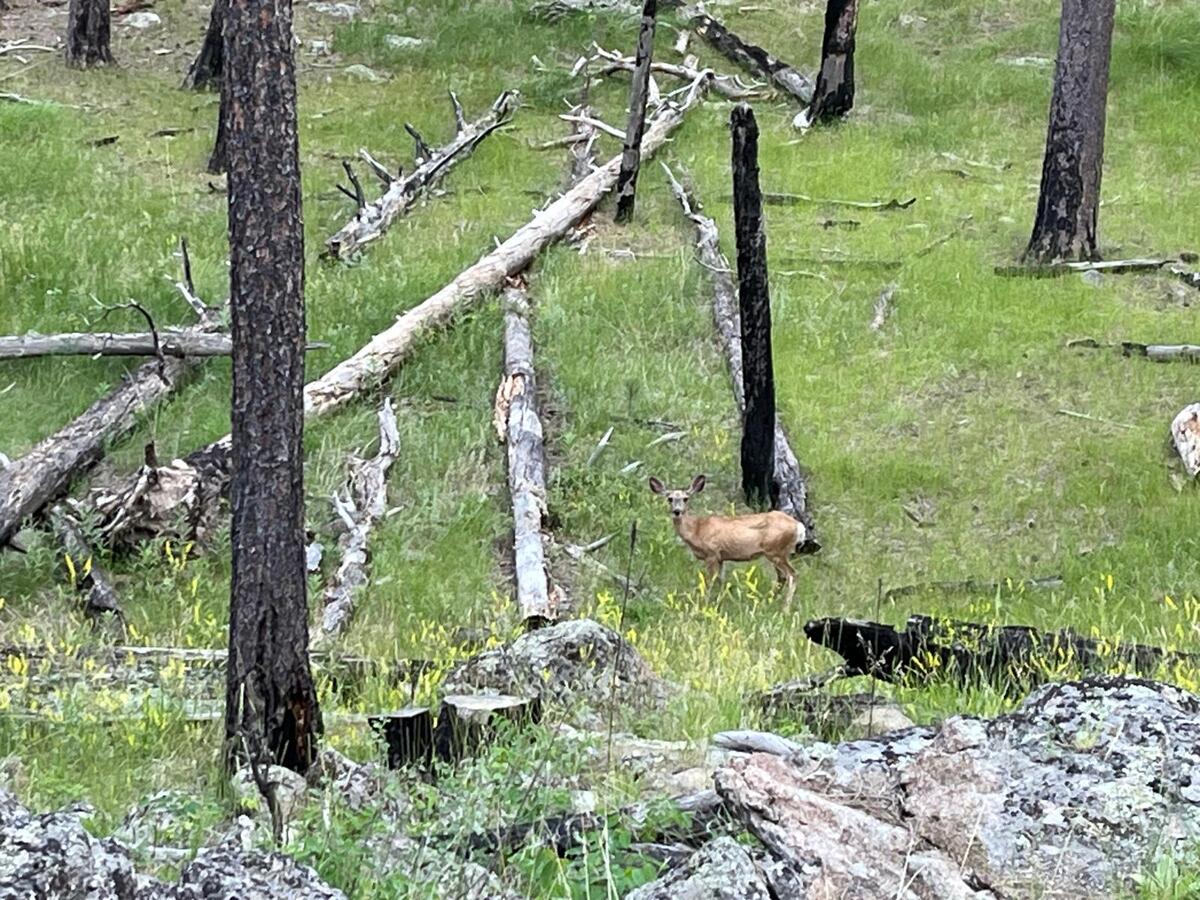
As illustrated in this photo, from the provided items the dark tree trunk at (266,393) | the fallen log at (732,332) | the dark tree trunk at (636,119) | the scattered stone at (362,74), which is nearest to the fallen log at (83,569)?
the dark tree trunk at (266,393)

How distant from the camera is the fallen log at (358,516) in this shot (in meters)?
10.1

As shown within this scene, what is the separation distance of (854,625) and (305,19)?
2233 centimetres

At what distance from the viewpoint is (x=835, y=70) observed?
22.0 metres

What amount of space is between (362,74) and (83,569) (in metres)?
15.8

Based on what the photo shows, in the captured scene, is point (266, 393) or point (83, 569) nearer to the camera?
point (266, 393)

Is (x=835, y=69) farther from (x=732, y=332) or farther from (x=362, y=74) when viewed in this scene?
(x=732, y=332)

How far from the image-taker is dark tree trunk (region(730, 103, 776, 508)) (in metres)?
12.1

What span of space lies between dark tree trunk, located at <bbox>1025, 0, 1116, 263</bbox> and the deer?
279 inches

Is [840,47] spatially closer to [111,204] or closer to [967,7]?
[967,7]

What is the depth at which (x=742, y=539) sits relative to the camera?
427 inches

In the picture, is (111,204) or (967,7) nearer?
(111,204)

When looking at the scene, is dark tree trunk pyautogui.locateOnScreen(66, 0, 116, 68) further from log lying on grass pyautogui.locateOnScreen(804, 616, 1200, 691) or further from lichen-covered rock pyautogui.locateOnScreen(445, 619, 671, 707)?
log lying on grass pyautogui.locateOnScreen(804, 616, 1200, 691)

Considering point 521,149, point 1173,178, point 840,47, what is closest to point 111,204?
point 521,149

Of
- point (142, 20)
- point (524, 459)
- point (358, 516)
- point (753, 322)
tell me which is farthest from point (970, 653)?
point (142, 20)
